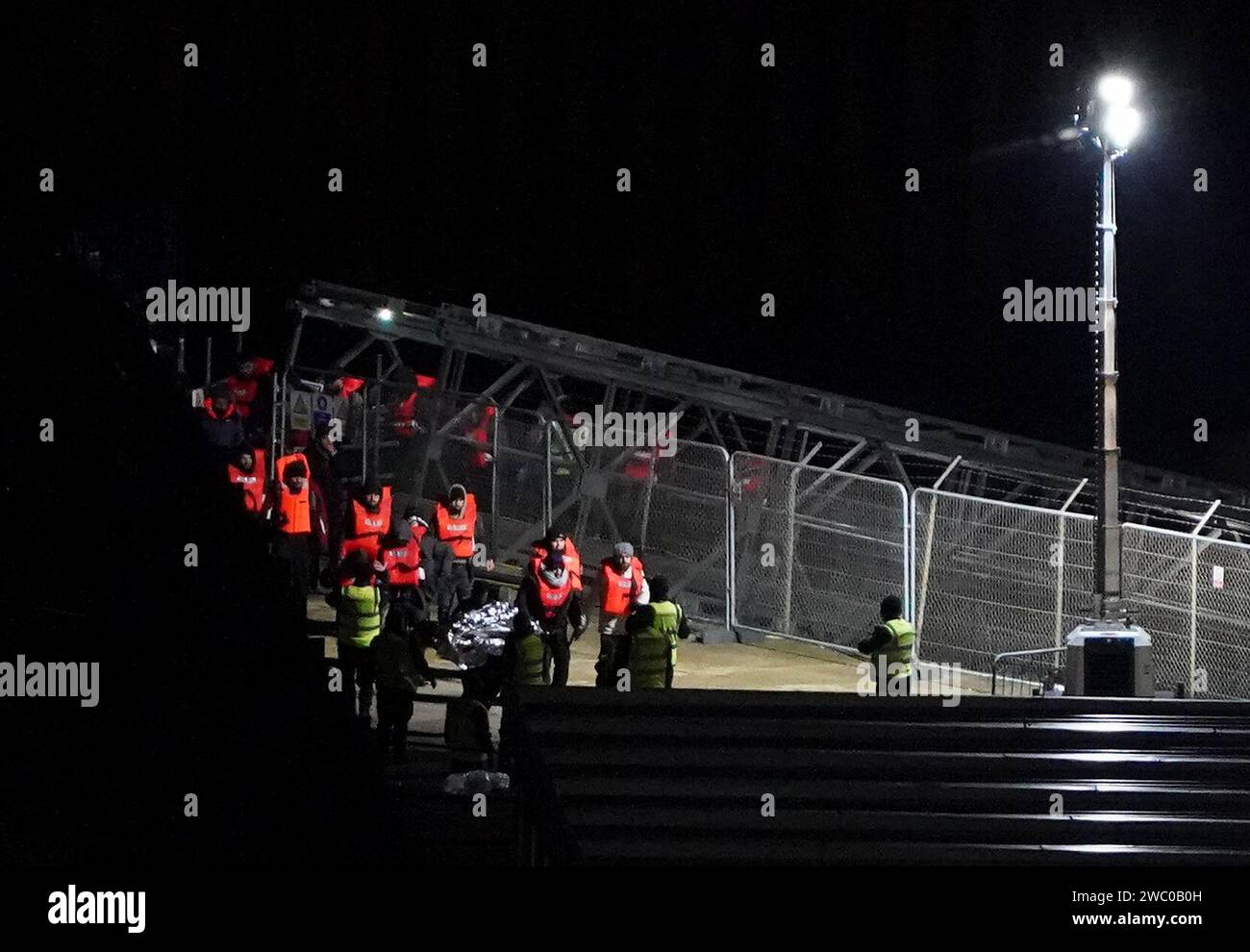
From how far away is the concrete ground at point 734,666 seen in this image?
19125 millimetres

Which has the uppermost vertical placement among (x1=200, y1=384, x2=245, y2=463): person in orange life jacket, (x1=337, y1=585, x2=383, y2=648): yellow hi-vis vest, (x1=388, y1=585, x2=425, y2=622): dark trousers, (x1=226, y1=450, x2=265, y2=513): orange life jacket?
(x1=200, y1=384, x2=245, y2=463): person in orange life jacket

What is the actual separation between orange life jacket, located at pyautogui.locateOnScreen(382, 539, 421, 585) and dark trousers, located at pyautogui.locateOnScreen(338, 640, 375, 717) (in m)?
2.51

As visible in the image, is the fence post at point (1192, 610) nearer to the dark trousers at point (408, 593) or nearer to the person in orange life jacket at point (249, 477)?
the dark trousers at point (408, 593)

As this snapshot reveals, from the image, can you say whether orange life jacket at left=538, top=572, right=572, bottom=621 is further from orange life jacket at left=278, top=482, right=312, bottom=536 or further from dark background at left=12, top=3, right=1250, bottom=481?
dark background at left=12, top=3, right=1250, bottom=481

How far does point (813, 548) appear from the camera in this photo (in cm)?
2111

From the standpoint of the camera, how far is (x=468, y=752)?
1495cm

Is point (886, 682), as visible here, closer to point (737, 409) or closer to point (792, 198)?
point (737, 409)

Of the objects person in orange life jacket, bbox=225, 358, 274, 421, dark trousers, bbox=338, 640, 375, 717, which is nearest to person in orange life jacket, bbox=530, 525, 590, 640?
dark trousers, bbox=338, 640, 375, 717

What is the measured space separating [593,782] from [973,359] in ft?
71.8

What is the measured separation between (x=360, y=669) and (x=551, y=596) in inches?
97.7

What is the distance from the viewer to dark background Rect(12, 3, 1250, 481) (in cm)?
3062

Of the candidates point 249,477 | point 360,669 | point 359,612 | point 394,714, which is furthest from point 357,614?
point 249,477
